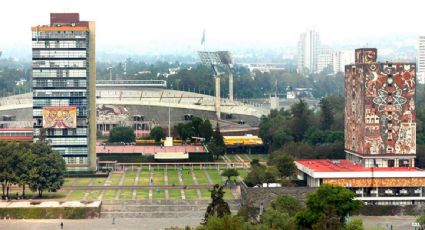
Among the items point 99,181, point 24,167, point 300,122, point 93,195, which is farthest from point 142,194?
point 300,122

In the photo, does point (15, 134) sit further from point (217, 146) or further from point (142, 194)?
point (142, 194)

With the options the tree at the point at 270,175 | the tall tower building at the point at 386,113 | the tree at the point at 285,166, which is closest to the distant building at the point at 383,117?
the tall tower building at the point at 386,113

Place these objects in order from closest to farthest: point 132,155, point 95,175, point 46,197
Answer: point 46,197
point 95,175
point 132,155

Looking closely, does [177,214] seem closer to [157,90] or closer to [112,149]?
[112,149]

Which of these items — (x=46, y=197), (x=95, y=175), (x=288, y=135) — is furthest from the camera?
(x=288, y=135)

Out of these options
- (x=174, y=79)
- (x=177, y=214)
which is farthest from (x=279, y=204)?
(x=174, y=79)

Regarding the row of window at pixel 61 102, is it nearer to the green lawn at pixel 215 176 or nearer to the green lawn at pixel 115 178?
the green lawn at pixel 115 178

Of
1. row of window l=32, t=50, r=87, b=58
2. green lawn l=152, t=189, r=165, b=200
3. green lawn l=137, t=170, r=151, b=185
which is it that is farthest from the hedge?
row of window l=32, t=50, r=87, b=58
